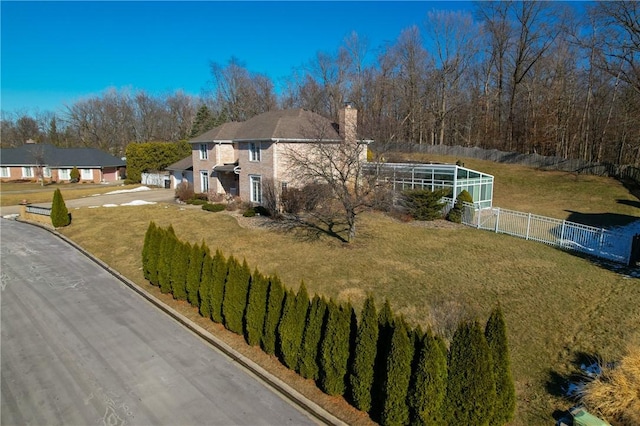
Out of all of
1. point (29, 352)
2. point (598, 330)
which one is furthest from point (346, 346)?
point (29, 352)

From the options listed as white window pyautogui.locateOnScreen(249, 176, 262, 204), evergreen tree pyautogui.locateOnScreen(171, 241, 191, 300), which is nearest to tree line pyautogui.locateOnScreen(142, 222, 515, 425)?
evergreen tree pyautogui.locateOnScreen(171, 241, 191, 300)

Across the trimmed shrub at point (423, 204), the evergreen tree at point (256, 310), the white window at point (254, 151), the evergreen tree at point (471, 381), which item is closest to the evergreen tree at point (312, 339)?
the evergreen tree at point (256, 310)

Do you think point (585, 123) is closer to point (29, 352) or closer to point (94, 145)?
point (29, 352)

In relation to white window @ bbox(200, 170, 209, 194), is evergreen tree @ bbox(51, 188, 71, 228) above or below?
below

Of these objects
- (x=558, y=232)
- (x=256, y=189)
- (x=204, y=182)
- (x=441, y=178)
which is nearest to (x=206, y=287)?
(x=256, y=189)

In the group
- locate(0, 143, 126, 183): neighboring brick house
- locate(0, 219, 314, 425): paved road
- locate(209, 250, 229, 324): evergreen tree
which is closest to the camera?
locate(0, 219, 314, 425): paved road

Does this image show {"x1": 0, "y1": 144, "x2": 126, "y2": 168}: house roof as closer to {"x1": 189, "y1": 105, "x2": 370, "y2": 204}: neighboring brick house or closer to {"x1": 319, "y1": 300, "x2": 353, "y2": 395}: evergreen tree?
{"x1": 189, "y1": 105, "x2": 370, "y2": 204}: neighboring brick house

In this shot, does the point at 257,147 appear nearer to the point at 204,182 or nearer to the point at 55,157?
the point at 204,182
